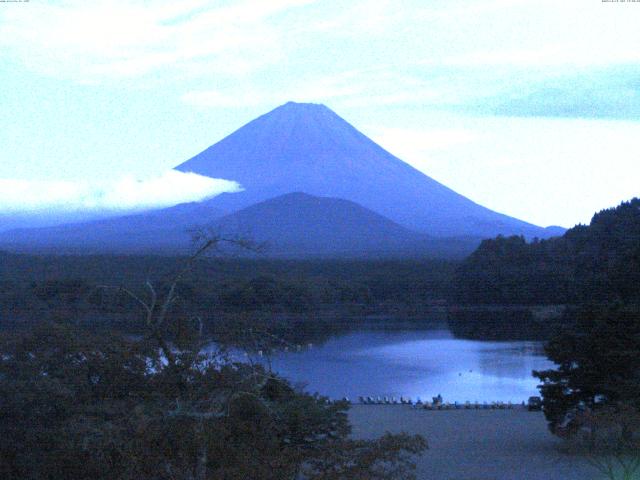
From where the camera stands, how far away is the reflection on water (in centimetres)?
1452

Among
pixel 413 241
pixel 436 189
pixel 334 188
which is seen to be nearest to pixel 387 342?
pixel 413 241

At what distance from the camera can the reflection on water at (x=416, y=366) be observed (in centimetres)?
1452

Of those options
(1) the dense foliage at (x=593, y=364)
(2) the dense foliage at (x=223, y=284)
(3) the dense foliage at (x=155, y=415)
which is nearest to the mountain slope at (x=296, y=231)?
(2) the dense foliage at (x=223, y=284)

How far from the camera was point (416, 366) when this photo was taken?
17375 mm

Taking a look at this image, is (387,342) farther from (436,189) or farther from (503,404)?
(436,189)

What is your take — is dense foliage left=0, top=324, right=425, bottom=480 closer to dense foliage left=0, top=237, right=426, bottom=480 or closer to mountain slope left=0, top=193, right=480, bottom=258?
dense foliage left=0, top=237, right=426, bottom=480

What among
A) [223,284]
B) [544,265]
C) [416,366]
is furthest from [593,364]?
[544,265]

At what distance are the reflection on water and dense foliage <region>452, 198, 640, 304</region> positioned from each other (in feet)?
5.63

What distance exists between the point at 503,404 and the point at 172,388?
8623mm

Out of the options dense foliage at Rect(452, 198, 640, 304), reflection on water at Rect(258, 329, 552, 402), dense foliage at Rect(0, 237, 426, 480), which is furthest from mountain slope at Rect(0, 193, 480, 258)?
dense foliage at Rect(0, 237, 426, 480)

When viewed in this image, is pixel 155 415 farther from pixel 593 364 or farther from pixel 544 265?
pixel 544 265

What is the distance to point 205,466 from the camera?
4.72 metres

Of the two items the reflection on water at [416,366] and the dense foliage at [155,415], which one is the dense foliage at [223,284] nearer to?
the dense foliage at [155,415]

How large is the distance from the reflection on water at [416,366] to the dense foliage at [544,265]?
1716 millimetres
